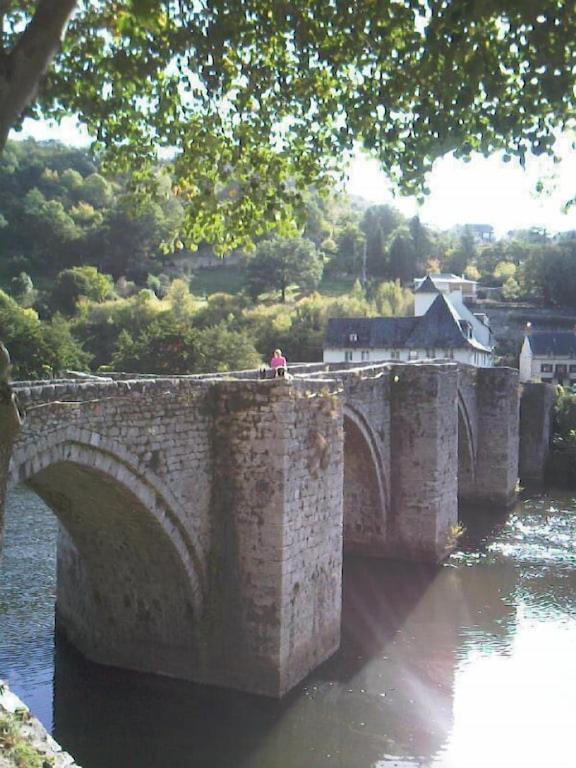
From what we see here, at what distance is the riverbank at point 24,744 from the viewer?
5.00 meters

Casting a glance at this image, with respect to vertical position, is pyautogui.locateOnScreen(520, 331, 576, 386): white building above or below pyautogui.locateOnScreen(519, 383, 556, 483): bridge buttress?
above

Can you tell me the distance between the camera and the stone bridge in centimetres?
1016

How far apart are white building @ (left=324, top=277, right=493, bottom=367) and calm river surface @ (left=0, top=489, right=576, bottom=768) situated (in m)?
25.3

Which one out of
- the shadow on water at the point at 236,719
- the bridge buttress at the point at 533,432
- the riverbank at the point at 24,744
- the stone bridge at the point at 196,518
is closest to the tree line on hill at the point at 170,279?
the bridge buttress at the point at 533,432

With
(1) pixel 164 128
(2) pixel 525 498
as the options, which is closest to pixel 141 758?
(1) pixel 164 128

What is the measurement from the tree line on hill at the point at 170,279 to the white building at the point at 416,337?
3.56m

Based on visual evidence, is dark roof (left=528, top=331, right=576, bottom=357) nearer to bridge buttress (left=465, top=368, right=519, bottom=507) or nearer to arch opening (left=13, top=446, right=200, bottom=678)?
bridge buttress (left=465, top=368, right=519, bottom=507)

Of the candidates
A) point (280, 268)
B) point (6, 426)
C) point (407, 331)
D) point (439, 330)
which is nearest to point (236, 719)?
point (6, 426)

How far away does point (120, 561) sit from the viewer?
12.3 metres

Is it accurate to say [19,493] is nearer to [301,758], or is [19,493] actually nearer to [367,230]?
[301,758]

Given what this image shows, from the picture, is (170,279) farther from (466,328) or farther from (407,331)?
(466,328)

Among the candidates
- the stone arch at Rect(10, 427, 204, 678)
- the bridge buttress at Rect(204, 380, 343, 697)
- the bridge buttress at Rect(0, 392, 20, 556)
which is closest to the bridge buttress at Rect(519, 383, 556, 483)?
the bridge buttress at Rect(204, 380, 343, 697)

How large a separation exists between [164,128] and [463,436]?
20.9 metres

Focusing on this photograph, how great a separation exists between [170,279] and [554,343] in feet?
125
